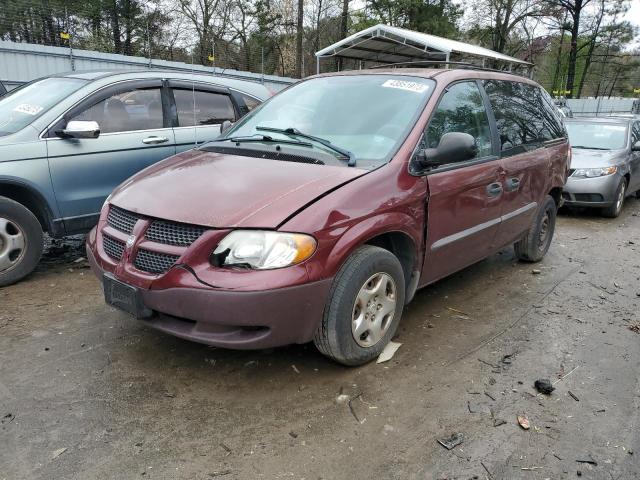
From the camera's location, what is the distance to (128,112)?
5.07 m

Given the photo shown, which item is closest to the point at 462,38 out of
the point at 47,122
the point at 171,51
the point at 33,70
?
the point at 171,51

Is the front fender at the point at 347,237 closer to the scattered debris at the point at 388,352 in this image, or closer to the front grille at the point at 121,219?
the scattered debris at the point at 388,352

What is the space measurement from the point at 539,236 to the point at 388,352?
2.80m

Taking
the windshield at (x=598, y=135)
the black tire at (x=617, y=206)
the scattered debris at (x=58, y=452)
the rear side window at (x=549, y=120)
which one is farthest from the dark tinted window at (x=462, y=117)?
the windshield at (x=598, y=135)

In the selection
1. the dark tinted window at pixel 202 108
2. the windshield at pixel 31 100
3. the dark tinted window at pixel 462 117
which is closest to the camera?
the dark tinted window at pixel 462 117

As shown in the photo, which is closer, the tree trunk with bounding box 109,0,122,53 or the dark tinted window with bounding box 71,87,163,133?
the dark tinted window with bounding box 71,87,163,133

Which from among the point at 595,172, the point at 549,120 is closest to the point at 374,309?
the point at 549,120

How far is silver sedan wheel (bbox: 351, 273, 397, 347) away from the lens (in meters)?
3.03

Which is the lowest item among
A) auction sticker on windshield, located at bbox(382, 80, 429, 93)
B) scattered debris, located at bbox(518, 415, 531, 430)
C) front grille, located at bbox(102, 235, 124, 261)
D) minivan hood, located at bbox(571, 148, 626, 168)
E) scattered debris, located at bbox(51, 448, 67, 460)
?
scattered debris, located at bbox(518, 415, 531, 430)

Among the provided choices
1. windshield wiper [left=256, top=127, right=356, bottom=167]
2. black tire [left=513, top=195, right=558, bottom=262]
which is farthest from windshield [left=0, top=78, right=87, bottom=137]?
black tire [left=513, top=195, right=558, bottom=262]

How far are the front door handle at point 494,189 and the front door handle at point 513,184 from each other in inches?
6.0

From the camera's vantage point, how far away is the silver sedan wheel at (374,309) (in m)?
3.03

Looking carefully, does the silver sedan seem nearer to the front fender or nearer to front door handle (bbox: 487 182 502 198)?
front door handle (bbox: 487 182 502 198)

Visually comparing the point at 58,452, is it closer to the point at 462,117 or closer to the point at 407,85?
the point at 407,85
